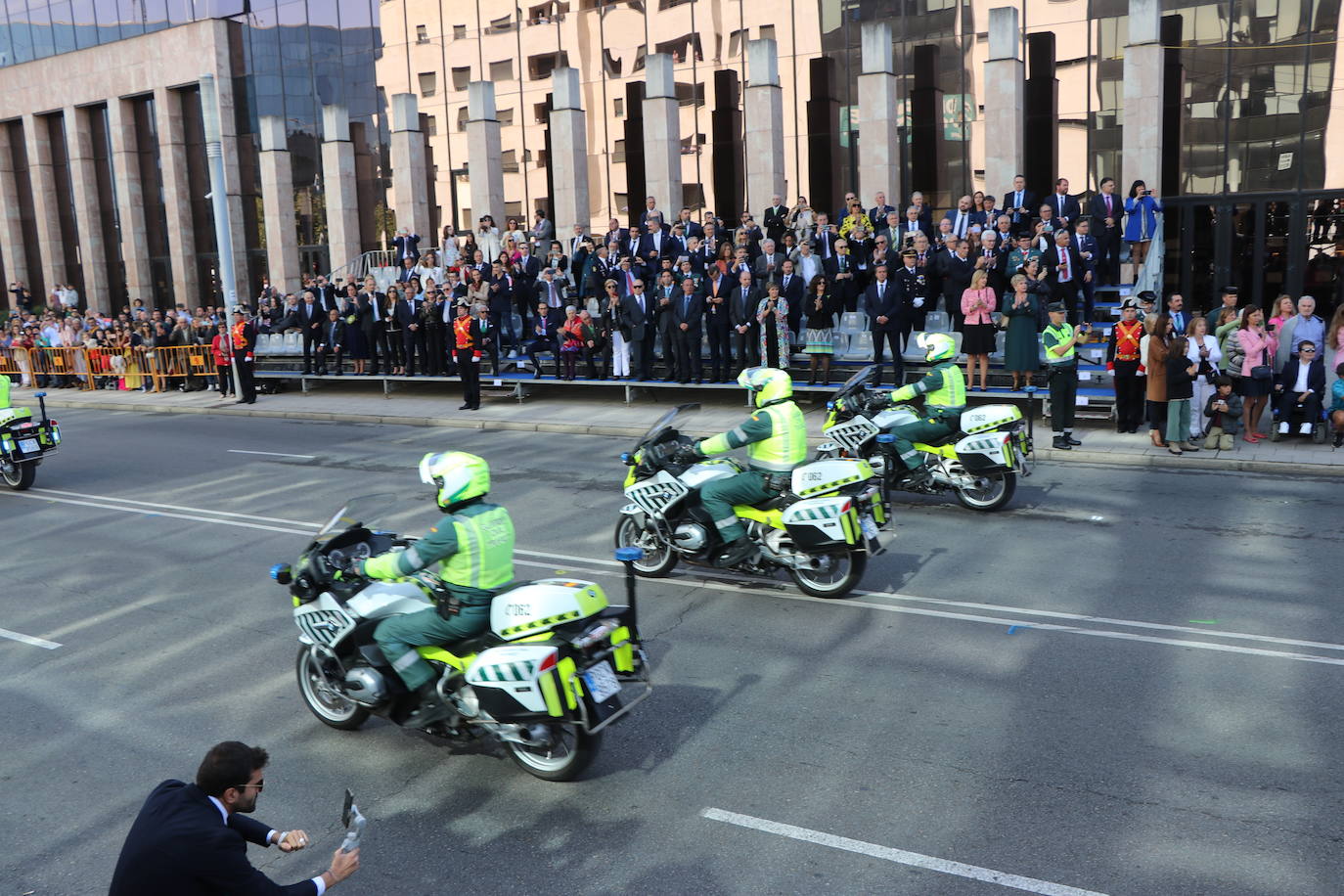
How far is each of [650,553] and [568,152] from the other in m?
Result: 21.0

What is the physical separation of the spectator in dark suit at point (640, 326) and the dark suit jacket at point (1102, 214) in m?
8.04

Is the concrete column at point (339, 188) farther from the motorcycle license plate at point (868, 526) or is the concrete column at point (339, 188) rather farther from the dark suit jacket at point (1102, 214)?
the motorcycle license plate at point (868, 526)

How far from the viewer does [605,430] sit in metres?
18.7

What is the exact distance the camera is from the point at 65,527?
1350cm

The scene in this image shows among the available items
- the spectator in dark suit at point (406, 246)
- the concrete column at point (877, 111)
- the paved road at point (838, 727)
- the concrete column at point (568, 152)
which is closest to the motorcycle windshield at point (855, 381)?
the paved road at point (838, 727)

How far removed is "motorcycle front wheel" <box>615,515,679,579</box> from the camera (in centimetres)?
1013

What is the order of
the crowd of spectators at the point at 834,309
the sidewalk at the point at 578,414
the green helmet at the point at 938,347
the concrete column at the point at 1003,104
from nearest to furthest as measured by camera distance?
the green helmet at the point at 938,347 → the sidewalk at the point at 578,414 → the crowd of spectators at the point at 834,309 → the concrete column at the point at 1003,104

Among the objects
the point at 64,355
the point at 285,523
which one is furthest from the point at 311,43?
the point at 285,523

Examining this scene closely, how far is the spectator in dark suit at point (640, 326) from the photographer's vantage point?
20.7 metres

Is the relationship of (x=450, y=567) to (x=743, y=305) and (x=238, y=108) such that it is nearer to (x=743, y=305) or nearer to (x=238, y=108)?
(x=743, y=305)

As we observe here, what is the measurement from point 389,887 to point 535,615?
156cm

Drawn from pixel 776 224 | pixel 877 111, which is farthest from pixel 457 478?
pixel 877 111

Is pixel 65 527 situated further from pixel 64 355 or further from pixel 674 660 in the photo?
pixel 64 355

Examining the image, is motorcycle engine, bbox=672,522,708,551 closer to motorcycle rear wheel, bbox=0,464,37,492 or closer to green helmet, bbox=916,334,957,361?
green helmet, bbox=916,334,957,361
